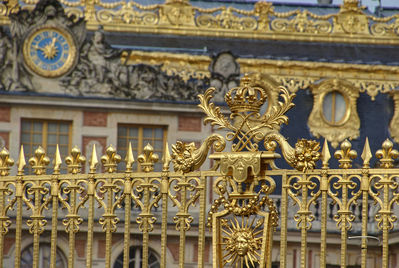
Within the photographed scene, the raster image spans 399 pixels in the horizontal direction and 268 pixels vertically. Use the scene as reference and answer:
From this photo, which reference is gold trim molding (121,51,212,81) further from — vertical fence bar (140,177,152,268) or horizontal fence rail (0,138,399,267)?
vertical fence bar (140,177,152,268)

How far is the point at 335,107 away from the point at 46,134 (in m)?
6.85

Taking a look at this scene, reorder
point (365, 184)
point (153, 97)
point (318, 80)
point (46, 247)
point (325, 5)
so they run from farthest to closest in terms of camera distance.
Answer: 1. point (325, 5)
2. point (318, 80)
3. point (153, 97)
4. point (46, 247)
5. point (365, 184)

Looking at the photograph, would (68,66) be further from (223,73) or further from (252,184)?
(252,184)

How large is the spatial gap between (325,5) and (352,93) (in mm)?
3259

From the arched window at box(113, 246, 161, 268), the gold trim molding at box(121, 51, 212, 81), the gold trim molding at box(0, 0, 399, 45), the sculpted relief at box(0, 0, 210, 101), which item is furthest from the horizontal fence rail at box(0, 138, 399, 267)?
the gold trim molding at box(0, 0, 399, 45)

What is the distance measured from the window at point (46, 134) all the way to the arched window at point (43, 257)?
1.99 meters

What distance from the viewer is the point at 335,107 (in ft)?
110

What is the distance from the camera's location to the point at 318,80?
3316 cm

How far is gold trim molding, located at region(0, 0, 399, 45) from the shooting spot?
32.8 metres

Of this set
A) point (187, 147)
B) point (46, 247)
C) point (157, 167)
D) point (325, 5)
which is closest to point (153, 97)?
point (157, 167)

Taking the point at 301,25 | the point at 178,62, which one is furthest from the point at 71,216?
the point at 301,25

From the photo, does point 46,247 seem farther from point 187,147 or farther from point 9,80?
point 187,147

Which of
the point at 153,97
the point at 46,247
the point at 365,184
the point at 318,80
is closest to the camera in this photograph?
the point at 365,184

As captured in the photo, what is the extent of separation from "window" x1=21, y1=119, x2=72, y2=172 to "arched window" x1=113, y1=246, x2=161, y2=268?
2422 millimetres
